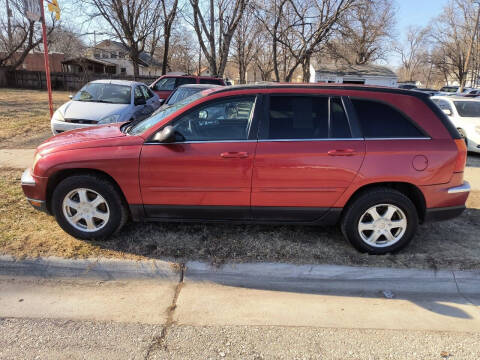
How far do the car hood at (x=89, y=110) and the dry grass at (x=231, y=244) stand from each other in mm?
3747

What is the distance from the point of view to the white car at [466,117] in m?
9.25

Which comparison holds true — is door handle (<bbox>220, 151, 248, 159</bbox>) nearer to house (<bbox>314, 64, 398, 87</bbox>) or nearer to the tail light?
the tail light

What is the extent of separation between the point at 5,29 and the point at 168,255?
44.9 m

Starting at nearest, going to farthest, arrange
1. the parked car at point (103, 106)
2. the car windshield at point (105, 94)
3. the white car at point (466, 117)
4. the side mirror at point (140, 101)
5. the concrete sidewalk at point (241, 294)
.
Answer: the concrete sidewalk at point (241, 294) → the parked car at point (103, 106) → the car windshield at point (105, 94) → the side mirror at point (140, 101) → the white car at point (466, 117)

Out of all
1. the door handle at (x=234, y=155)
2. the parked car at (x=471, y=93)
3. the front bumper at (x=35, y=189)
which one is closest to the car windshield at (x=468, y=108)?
the door handle at (x=234, y=155)

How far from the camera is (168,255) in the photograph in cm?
351

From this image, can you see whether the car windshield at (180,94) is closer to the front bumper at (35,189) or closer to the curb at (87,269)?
the front bumper at (35,189)

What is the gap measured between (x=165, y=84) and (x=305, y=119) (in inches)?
477

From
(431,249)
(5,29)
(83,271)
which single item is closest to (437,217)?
(431,249)

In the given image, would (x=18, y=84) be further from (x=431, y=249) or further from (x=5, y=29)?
(x=431, y=249)

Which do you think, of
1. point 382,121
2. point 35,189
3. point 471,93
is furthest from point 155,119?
point 471,93

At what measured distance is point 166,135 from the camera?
3.32 metres

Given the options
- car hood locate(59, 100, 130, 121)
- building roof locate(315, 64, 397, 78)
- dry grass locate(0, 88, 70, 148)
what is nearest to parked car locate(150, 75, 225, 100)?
dry grass locate(0, 88, 70, 148)

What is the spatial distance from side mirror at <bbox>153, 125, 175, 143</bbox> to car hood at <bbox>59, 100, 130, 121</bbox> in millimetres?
4889
